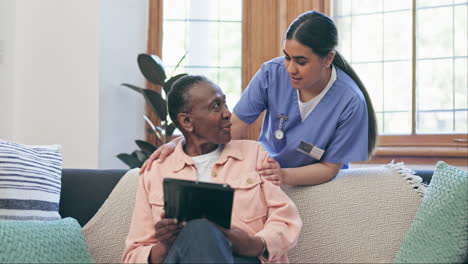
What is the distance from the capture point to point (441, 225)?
1984 millimetres

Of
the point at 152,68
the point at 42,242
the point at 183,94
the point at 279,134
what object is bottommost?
the point at 42,242

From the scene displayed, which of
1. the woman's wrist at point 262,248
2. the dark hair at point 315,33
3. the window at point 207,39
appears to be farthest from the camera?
the window at point 207,39

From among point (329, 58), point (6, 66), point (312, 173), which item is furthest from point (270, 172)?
point (6, 66)

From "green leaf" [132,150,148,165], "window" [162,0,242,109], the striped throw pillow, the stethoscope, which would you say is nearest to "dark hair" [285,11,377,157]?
the stethoscope

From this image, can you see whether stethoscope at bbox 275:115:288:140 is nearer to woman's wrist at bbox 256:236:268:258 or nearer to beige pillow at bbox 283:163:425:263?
beige pillow at bbox 283:163:425:263

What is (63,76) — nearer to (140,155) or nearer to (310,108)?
(140,155)

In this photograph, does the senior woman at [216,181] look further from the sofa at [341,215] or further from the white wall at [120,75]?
the white wall at [120,75]

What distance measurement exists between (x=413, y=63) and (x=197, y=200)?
95.6 inches

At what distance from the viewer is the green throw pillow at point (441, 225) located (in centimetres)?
192

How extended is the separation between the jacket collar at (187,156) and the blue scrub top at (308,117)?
0.31m

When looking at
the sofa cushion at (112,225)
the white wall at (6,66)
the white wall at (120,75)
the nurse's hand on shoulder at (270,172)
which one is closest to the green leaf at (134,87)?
the white wall at (120,75)

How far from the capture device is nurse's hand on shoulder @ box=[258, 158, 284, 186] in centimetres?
207

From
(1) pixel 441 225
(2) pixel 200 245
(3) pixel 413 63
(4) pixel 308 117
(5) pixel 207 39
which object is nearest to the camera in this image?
(2) pixel 200 245

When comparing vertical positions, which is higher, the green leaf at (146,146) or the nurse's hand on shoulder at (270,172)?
the green leaf at (146,146)
